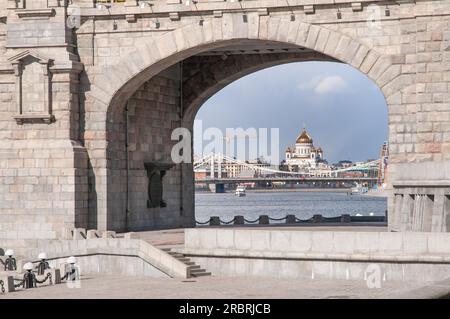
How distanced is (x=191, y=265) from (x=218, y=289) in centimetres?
374

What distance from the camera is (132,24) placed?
42.7m

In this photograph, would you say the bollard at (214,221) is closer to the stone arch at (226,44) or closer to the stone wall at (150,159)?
the stone wall at (150,159)

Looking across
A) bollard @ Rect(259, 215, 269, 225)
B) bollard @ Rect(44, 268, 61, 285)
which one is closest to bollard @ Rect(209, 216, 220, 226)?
bollard @ Rect(259, 215, 269, 225)

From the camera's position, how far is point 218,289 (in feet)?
101

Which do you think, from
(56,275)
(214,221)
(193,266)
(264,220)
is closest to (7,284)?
(56,275)

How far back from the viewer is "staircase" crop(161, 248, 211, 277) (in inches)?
1345

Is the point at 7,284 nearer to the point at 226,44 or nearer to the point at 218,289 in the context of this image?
the point at 218,289

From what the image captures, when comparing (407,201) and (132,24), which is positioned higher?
(132,24)

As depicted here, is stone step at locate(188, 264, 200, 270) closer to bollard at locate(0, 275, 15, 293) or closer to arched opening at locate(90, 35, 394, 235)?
bollard at locate(0, 275, 15, 293)

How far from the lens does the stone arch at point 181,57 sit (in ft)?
131

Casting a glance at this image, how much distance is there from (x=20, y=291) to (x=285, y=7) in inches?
567
